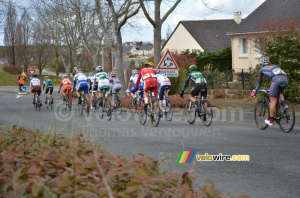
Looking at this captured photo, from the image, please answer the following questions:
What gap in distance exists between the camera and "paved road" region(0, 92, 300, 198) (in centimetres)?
674

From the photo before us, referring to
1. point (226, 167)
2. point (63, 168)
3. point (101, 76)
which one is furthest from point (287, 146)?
point (101, 76)

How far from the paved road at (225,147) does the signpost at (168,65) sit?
4.66 metres

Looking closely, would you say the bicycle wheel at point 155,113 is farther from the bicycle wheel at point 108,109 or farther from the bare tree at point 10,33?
the bare tree at point 10,33

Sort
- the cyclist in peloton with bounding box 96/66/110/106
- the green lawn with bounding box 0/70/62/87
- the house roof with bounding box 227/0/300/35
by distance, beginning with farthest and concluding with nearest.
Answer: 1. the green lawn with bounding box 0/70/62/87
2. the house roof with bounding box 227/0/300/35
3. the cyclist in peloton with bounding box 96/66/110/106

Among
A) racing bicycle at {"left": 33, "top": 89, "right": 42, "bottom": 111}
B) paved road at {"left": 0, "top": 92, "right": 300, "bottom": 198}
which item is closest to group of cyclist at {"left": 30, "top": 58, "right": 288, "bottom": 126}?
paved road at {"left": 0, "top": 92, "right": 300, "bottom": 198}

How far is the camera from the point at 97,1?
3000 cm

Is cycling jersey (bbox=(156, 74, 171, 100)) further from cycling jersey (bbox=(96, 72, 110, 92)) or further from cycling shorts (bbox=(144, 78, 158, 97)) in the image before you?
cycling jersey (bbox=(96, 72, 110, 92))

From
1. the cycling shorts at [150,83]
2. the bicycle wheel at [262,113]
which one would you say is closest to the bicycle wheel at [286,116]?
the bicycle wheel at [262,113]

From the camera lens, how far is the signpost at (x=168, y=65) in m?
20.6

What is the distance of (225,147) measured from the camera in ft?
32.8

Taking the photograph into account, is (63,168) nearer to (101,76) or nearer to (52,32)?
(101,76)

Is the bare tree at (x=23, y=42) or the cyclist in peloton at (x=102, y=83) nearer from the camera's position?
the cyclist in peloton at (x=102, y=83)

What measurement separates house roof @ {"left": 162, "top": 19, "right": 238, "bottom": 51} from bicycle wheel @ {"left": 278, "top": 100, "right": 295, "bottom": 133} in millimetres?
43951

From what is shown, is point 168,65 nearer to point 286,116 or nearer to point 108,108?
point 108,108
